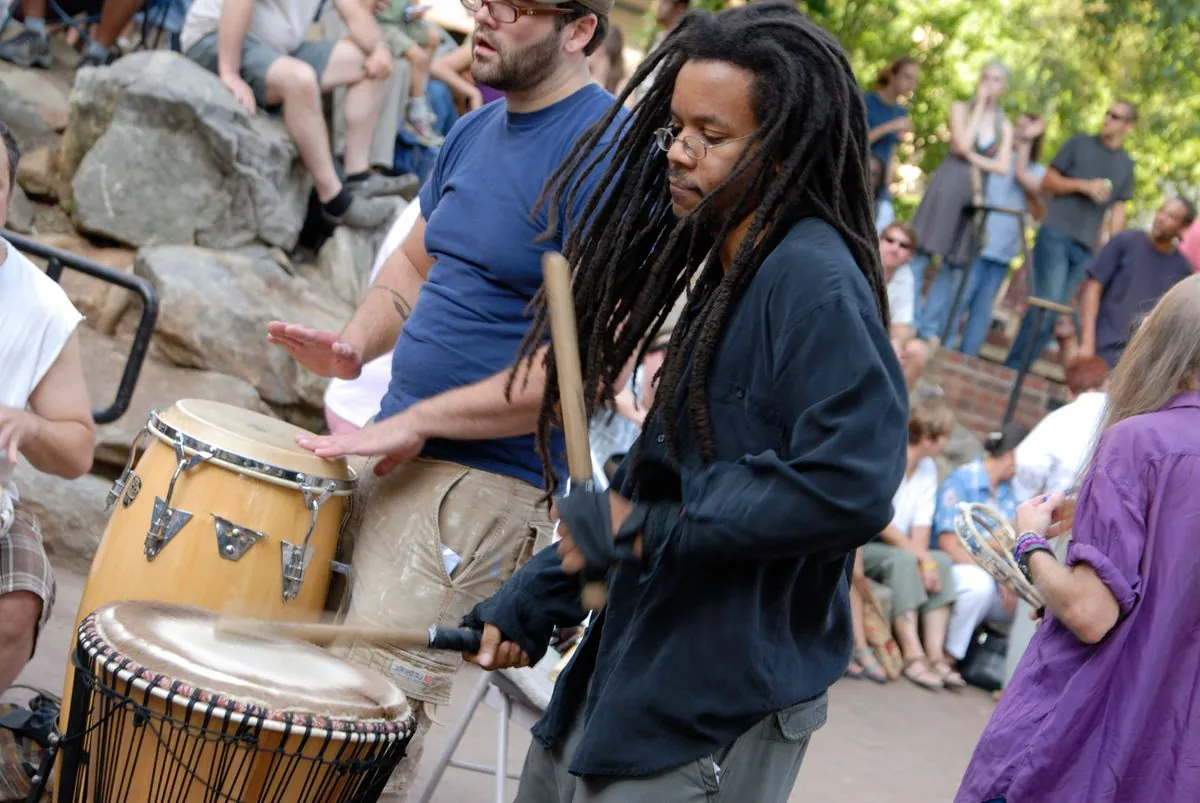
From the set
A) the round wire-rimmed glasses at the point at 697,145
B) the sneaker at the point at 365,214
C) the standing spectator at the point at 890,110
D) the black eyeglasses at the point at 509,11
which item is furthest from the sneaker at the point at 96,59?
the round wire-rimmed glasses at the point at 697,145

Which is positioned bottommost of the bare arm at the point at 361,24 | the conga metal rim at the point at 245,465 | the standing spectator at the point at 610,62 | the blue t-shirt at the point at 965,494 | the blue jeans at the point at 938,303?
the blue t-shirt at the point at 965,494

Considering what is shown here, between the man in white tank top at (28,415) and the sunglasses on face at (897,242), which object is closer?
the man in white tank top at (28,415)

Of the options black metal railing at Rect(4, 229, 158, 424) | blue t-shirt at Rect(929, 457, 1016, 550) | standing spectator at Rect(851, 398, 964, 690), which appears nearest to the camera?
black metal railing at Rect(4, 229, 158, 424)

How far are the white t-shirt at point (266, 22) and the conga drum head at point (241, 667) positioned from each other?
5.47 m

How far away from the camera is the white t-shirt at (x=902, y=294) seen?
901 centimetres

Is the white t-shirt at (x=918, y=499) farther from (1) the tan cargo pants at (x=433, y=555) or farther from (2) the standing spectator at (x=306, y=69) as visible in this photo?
(1) the tan cargo pants at (x=433, y=555)

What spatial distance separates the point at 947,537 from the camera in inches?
306

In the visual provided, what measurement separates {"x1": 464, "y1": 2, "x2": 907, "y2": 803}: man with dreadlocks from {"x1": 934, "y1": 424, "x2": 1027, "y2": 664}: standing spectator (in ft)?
18.3

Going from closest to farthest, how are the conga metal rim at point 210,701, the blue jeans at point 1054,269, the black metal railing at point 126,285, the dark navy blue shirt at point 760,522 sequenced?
the dark navy blue shirt at point 760,522 < the conga metal rim at point 210,701 < the black metal railing at point 126,285 < the blue jeans at point 1054,269

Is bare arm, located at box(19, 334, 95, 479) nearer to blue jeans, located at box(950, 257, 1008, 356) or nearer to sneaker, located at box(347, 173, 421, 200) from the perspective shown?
sneaker, located at box(347, 173, 421, 200)

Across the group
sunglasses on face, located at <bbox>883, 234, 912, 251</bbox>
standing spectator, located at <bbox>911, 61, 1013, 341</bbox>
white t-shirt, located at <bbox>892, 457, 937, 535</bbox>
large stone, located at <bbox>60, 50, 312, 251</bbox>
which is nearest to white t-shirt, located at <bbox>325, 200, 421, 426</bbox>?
large stone, located at <bbox>60, 50, 312, 251</bbox>

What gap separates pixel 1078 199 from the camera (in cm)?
1018

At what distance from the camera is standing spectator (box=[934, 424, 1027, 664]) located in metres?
7.59

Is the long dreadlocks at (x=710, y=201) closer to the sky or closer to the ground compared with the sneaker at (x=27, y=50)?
closer to the sky
